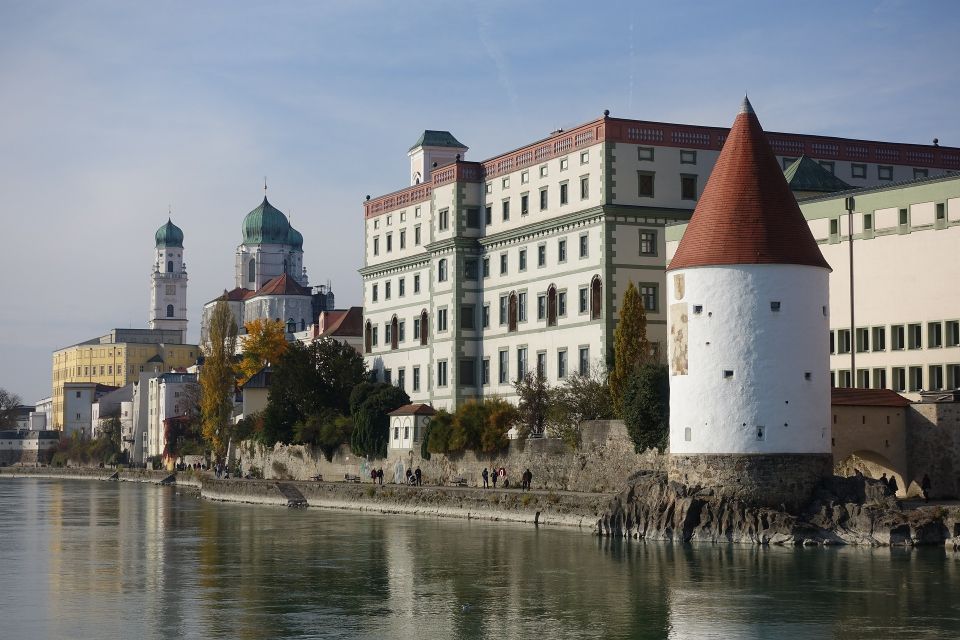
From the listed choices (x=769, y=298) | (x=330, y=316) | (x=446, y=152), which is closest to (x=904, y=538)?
(x=769, y=298)

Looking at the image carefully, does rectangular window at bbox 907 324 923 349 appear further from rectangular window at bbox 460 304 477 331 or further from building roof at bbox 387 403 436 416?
rectangular window at bbox 460 304 477 331

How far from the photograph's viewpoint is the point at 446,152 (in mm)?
96000

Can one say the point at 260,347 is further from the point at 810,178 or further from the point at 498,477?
the point at 810,178

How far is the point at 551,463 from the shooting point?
2419 inches

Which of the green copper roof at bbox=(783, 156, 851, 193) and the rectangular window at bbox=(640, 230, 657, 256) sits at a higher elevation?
the green copper roof at bbox=(783, 156, 851, 193)

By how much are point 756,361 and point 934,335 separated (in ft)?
32.8

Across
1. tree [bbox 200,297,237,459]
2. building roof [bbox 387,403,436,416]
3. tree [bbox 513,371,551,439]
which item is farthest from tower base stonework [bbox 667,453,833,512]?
tree [bbox 200,297,237,459]

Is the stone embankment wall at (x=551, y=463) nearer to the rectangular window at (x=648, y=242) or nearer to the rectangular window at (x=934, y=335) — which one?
the rectangular window at (x=648, y=242)

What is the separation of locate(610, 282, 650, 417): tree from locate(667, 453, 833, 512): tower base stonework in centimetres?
1233

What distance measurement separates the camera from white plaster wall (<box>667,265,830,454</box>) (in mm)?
47094

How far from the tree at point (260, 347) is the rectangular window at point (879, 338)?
54.9 meters

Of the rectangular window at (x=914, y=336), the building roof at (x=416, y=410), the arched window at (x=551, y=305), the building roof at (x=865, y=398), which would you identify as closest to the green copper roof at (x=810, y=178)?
the arched window at (x=551, y=305)

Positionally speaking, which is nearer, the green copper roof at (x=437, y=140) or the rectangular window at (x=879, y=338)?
the rectangular window at (x=879, y=338)

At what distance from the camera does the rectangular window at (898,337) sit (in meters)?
55.2
